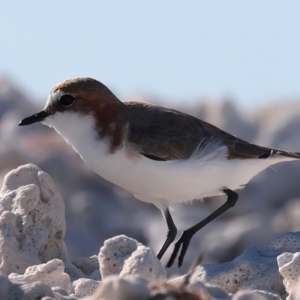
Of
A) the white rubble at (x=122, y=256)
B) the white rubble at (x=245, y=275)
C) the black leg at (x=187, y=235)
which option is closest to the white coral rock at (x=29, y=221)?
the white rubble at (x=122, y=256)

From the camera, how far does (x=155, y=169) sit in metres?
7.81

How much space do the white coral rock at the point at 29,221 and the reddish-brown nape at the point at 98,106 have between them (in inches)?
32.1

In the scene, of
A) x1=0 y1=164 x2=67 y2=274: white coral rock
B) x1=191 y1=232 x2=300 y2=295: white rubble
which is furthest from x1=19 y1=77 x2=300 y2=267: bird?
x1=191 y1=232 x2=300 y2=295: white rubble

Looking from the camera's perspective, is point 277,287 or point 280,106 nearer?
point 277,287

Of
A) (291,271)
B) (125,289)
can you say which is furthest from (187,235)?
(125,289)

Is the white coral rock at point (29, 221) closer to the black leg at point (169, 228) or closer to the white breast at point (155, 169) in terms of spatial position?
the white breast at point (155, 169)

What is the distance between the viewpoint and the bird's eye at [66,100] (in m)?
7.81

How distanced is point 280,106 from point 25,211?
16.6m

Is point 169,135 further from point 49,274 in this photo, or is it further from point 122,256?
point 49,274

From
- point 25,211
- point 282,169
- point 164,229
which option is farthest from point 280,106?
point 25,211

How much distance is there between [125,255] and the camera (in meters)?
5.83

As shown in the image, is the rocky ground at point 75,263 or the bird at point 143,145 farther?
the bird at point 143,145

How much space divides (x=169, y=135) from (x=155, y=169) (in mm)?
361

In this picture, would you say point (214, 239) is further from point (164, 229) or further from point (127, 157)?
point (127, 157)
